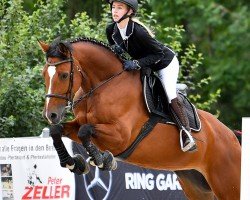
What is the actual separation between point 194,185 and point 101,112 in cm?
199

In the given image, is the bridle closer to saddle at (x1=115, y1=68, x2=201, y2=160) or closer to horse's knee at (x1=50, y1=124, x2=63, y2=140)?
horse's knee at (x1=50, y1=124, x2=63, y2=140)

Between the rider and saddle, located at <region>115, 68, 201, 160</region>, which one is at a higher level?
the rider

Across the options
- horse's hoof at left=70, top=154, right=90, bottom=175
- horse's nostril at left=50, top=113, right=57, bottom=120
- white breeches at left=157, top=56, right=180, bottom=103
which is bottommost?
horse's hoof at left=70, top=154, right=90, bottom=175

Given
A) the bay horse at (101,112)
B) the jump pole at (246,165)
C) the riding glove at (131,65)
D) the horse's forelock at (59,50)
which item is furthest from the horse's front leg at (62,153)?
the jump pole at (246,165)

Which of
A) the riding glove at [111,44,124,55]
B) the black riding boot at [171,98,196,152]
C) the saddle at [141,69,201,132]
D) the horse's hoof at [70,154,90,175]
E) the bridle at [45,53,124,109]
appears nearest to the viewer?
the bridle at [45,53,124,109]

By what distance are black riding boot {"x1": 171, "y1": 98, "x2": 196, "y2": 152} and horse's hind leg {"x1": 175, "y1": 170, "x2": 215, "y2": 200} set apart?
0.75m

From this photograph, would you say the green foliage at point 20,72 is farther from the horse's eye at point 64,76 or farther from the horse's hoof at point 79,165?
the horse's eye at point 64,76

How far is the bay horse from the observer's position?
27.9 feet

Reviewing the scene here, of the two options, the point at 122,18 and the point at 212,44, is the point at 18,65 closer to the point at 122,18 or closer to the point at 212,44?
the point at 122,18

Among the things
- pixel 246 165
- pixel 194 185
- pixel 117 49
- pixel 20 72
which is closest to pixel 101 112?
pixel 117 49

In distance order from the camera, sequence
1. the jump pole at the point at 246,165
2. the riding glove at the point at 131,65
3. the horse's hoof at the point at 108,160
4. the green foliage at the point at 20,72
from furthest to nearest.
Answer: the green foliage at the point at 20,72 < the riding glove at the point at 131,65 < the horse's hoof at the point at 108,160 < the jump pole at the point at 246,165

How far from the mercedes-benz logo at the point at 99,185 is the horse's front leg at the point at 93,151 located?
196 centimetres

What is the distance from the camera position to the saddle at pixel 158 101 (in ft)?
30.3

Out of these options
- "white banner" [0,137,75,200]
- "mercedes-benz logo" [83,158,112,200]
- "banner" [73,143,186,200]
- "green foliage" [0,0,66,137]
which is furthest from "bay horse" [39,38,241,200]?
"green foliage" [0,0,66,137]
